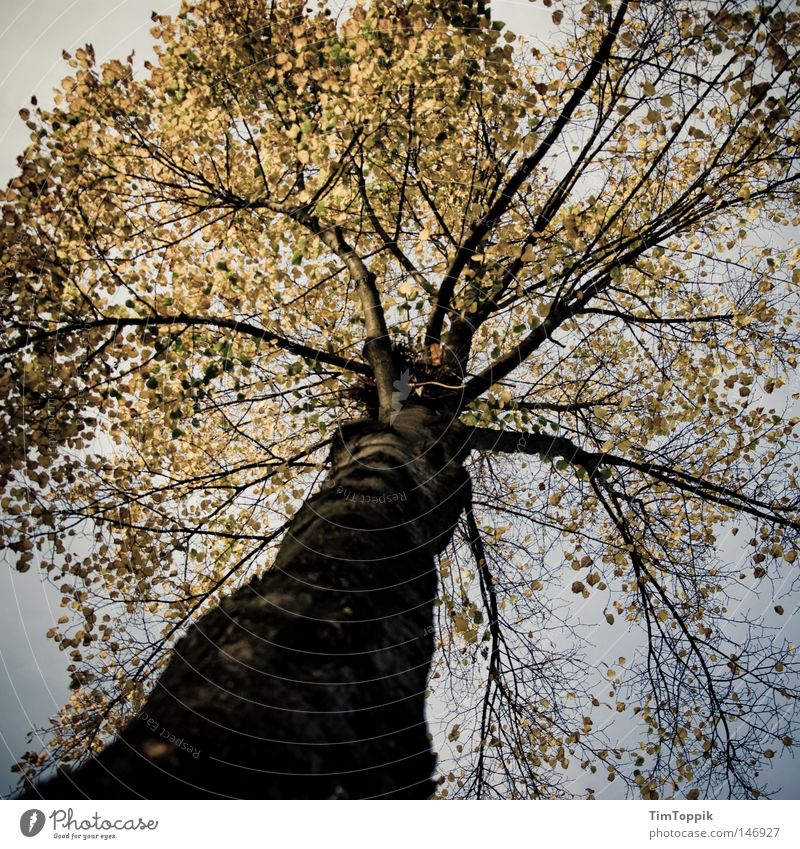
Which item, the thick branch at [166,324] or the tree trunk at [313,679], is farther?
the thick branch at [166,324]

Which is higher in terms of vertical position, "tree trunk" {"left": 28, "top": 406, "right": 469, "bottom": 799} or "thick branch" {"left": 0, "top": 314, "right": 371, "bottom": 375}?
"thick branch" {"left": 0, "top": 314, "right": 371, "bottom": 375}

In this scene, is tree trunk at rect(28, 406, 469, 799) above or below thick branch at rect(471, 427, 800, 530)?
below

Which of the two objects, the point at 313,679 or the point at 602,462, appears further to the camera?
the point at 602,462

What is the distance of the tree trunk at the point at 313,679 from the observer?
6.73 feet

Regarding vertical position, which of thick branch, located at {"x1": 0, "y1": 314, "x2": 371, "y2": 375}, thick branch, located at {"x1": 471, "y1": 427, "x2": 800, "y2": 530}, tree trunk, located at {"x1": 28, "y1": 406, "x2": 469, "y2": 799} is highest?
thick branch, located at {"x1": 0, "y1": 314, "x2": 371, "y2": 375}

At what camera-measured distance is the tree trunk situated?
2.05 m

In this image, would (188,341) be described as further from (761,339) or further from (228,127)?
(761,339)

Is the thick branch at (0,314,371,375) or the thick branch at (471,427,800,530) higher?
the thick branch at (0,314,371,375)

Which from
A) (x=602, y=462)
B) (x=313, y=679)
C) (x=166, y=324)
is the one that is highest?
(x=166, y=324)

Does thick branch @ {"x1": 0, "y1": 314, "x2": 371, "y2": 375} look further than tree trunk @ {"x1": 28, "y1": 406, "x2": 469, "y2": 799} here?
Yes

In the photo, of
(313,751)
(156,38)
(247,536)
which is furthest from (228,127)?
(313,751)

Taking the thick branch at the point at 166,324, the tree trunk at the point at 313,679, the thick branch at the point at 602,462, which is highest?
the thick branch at the point at 166,324

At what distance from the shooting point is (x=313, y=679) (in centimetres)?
235

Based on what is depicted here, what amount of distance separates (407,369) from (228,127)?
3.79 m
